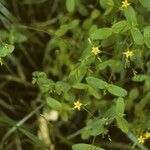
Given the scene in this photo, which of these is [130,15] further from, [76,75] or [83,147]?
[83,147]

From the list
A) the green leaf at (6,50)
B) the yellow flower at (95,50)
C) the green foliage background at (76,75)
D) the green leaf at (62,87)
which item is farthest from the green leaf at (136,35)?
the green leaf at (6,50)

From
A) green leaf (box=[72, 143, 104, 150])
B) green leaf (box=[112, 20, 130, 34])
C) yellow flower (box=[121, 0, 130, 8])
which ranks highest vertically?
yellow flower (box=[121, 0, 130, 8])

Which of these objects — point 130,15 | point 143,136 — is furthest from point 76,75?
point 143,136

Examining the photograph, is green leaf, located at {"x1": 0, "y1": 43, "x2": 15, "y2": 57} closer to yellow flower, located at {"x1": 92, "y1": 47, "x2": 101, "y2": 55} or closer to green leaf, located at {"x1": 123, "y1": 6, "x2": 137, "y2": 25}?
yellow flower, located at {"x1": 92, "y1": 47, "x2": 101, "y2": 55}

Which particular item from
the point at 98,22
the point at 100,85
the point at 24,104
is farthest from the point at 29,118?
the point at 100,85

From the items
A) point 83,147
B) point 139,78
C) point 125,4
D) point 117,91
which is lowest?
point 83,147

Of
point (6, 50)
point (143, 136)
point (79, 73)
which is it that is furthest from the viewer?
point (143, 136)

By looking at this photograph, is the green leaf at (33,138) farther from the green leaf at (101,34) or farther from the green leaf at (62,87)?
the green leaf at (101,34)

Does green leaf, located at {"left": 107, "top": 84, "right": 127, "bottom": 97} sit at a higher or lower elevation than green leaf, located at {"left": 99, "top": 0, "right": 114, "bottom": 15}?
lower

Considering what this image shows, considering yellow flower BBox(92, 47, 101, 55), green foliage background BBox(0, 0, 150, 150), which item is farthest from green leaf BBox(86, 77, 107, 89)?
yellow flower BBox(92, 47, 101, 55)
